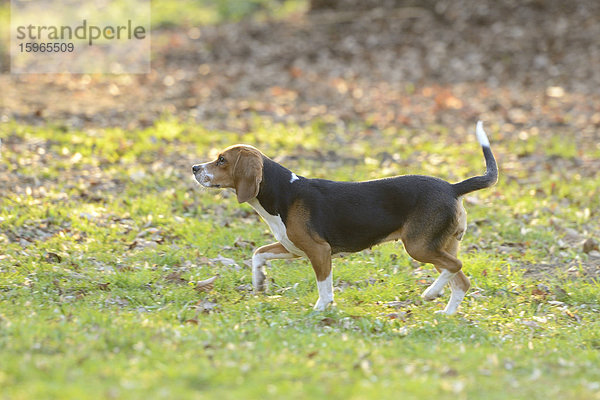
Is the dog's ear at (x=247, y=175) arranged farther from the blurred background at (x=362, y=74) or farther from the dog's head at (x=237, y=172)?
the blurred background at (x=362, y=74)

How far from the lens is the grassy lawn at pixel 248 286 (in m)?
4.66

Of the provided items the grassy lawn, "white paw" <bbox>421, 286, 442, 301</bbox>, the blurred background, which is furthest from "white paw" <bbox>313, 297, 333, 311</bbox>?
the blurred background

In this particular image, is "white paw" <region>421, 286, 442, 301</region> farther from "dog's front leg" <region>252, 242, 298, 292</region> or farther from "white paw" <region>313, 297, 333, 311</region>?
"dog's front leg" <region>252, 242, 298, 292</region>

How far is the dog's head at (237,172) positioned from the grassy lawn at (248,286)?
3.11ft

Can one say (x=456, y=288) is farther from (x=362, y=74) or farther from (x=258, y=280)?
(x=362, y=74)

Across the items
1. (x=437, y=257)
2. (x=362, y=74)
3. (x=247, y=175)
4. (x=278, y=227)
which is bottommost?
(x=437, y=257)

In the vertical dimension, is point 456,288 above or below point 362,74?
below

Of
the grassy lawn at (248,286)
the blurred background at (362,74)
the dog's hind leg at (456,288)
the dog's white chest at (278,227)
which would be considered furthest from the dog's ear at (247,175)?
the blurred background at (362,74)

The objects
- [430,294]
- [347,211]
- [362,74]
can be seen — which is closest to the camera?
[347,211]

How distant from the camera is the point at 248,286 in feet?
22.7

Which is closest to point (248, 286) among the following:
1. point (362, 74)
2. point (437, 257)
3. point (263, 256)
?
point (263, 256)

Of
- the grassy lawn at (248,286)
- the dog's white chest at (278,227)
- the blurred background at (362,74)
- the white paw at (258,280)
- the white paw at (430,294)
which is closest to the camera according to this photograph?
the grassy lawn at (248,286)

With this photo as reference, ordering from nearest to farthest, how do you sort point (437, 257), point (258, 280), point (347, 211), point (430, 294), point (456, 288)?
1. point (437, 257)
2. point (347, 211)
3. point (456, 288)
4. point (430, 294)
5. point (258, 280)

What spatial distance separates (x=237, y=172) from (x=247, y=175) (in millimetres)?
109
